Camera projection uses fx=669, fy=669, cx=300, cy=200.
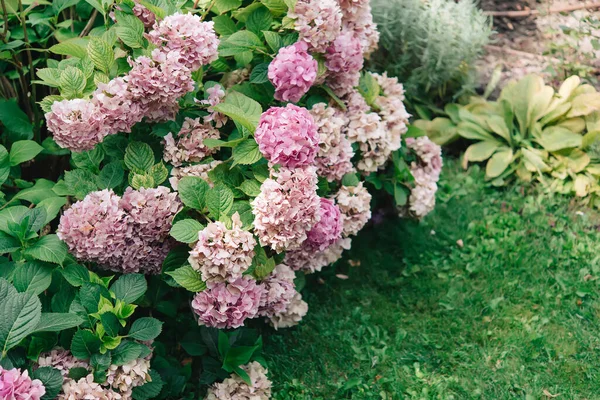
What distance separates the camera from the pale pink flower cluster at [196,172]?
2400mm

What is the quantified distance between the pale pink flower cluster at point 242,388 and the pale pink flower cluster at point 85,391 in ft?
1.65

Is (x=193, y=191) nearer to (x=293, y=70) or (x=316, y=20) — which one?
(x=293, y=70)

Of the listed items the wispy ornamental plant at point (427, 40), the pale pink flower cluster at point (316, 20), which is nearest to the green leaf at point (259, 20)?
the pale pink flower cluster at point (316, 20)

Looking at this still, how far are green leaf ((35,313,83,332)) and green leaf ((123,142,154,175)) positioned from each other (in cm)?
59

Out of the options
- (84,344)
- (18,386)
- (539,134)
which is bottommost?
(539,134)

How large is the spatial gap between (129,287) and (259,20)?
3.66 ft

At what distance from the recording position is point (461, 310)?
3094 millimetres

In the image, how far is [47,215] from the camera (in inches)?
91.2

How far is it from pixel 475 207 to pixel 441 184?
0.75ft

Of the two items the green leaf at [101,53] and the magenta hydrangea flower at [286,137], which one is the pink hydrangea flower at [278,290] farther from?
the green leaf at [101,53]

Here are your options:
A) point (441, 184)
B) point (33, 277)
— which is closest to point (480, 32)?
point (441, 184)

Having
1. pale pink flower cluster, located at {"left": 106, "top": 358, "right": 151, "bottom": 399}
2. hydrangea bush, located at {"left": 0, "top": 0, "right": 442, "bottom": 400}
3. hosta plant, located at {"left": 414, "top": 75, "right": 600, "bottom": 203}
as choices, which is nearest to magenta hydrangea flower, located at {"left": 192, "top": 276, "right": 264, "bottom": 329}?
hydrangea bush, located at {"left": 0, "top": 0, "right": 442, "bottom": 400}

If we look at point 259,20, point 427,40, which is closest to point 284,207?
point 259,20

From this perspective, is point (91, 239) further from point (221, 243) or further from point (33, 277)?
point (221, 243)
